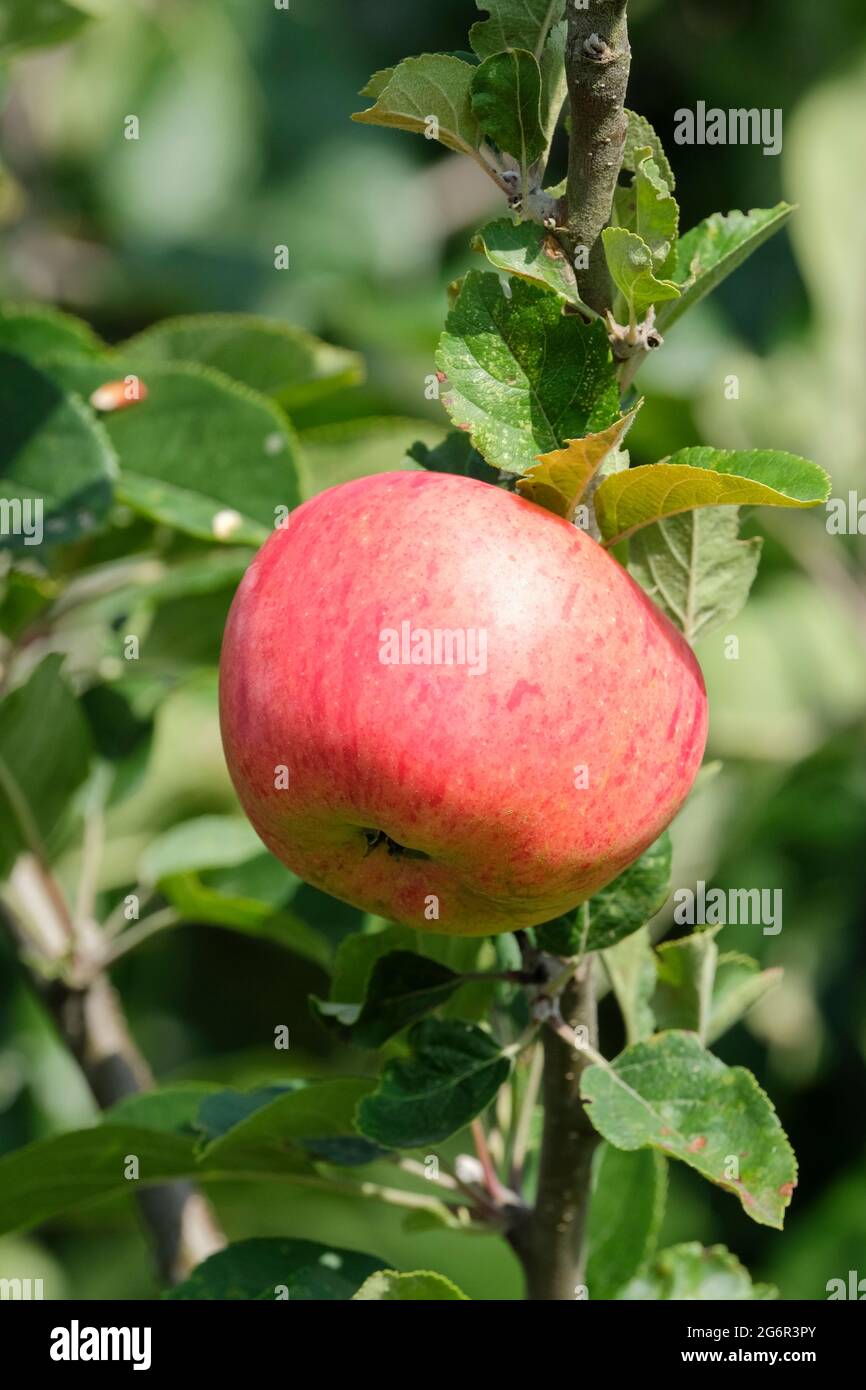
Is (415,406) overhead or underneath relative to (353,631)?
overhead

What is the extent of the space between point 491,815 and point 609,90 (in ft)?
1.07

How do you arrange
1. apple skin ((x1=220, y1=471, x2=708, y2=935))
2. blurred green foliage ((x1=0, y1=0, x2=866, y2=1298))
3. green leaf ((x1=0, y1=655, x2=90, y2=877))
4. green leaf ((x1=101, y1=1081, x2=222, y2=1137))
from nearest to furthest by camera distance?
1. apple skin ((x1=220, y1=471, x2=708, y2=935))
2. green leaf ((x1=101, y1=1081, x2=222, y2=1137))
3. green leaf ((x1=0, y1=655, x2=90, y2=877))
4. blurred green foliage ((x1=0, y1=0, x2=866, y2=1298))

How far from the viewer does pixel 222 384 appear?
46.5 inches

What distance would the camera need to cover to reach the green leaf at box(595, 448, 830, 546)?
2.33ft

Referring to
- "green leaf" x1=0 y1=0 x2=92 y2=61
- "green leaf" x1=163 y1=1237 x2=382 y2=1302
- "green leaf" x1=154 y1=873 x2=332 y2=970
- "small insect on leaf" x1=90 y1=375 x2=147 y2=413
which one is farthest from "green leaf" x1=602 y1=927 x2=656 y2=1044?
"green leaf" x1=0 y1=0 x2=92 y2=61

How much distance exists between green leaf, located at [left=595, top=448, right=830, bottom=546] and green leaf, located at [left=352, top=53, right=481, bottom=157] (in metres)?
0.19

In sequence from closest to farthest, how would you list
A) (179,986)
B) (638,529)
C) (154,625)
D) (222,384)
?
(638,529), (222,384), (154,625), (179,986)

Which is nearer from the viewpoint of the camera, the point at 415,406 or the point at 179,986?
the point at 415,406

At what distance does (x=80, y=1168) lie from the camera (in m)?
1.01

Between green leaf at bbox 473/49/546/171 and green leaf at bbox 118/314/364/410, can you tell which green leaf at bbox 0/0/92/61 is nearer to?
green leaf at bbox 118/314/364/410

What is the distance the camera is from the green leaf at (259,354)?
1.30m

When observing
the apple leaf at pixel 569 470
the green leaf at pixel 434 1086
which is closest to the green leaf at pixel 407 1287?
the green leaf at pixel 434 1086

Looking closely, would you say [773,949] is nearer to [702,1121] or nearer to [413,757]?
[702,1121]
